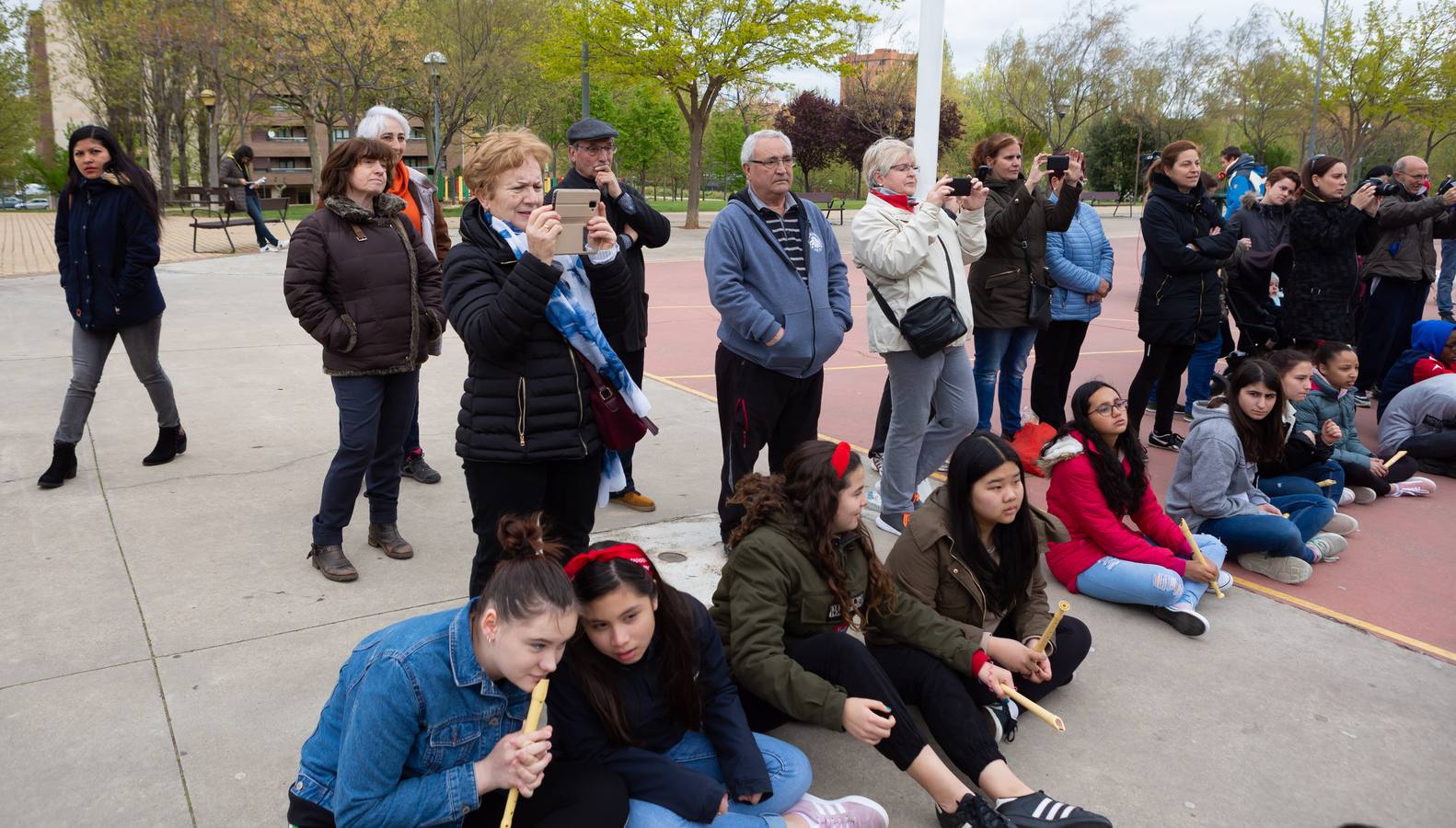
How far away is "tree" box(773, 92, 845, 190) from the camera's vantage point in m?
39.1

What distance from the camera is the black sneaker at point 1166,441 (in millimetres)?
6449

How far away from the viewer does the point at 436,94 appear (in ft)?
85.4

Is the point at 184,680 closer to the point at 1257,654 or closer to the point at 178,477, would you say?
the point at 178,477

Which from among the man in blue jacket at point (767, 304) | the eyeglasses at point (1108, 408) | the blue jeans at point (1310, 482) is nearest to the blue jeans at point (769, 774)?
the man in blue jacket at point (767, 304)

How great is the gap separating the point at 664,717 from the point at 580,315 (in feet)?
4.08

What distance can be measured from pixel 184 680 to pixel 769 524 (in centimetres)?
202

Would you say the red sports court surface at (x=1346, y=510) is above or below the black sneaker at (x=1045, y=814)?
above

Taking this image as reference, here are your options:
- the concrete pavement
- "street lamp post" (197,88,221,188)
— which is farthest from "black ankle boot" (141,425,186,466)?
"street lamp post" (197,88,221,188)

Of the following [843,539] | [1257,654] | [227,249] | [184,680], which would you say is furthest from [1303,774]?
[227,249]

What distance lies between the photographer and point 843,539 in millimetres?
3125

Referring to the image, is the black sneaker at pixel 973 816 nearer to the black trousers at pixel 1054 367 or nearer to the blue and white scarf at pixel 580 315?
the blue and white scarf at pixel 580 315

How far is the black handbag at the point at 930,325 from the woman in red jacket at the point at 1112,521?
650mm

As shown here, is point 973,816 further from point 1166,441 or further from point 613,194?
point 1166,441

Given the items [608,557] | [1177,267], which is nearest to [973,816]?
[608,557]
